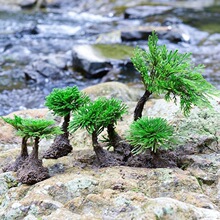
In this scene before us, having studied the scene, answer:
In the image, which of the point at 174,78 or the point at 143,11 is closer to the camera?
the point at 174,78

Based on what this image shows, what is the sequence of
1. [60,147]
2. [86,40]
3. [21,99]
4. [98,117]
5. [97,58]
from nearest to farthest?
[98,117] < [60,147] < [21,99] < [97,58] < [86,40]

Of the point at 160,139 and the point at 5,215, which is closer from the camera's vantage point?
the point at 5,215

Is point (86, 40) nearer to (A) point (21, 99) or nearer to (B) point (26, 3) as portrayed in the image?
(A) point (21, 99)

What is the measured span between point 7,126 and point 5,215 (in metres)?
2.26

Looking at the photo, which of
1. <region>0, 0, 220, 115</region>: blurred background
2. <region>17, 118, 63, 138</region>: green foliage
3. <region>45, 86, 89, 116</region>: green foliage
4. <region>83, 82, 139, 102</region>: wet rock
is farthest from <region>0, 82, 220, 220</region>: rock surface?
<region>0, 0, 220, 115</region>: blurred background

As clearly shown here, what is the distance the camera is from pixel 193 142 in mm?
3857

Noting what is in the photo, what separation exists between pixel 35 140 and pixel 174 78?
55.1 inches

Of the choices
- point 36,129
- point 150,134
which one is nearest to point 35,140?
point 36,129

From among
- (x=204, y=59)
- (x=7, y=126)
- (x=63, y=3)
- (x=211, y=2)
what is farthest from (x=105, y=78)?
(x=63, y=3)

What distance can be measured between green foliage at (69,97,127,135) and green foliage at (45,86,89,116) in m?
0.15

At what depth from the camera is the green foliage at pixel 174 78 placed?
10.6 feet

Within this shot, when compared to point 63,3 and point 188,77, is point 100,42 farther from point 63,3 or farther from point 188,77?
point 63,3

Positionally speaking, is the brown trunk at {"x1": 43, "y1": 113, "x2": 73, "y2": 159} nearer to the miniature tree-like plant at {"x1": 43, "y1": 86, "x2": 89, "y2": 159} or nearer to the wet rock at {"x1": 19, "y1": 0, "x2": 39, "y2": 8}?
the miniature tree-like plant at {"x1": 43, "y1": 86, "x2": 89, "y2": 159}

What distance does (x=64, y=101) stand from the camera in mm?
3576
